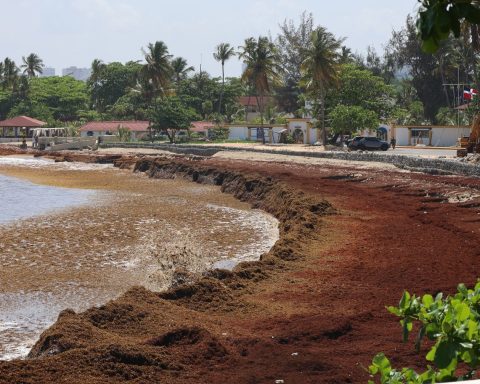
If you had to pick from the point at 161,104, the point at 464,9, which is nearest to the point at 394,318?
the point at 464,9

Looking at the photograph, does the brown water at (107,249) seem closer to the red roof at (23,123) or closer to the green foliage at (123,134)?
the green foliage at (123,134)

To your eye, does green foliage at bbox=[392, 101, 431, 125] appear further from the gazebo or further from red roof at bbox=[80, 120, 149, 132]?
the gazebo

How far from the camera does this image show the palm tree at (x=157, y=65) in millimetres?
90500

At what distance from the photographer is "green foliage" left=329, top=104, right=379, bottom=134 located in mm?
61562

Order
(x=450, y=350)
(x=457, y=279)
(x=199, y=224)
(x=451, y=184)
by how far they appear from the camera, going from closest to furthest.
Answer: (x=450, y=350), (x=457, y=279), (x=199, y=224), (x=451, y=184)

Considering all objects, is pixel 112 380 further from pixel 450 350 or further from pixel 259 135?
pixel 259 135

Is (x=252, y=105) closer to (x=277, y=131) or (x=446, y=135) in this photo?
(x=277, y=131)

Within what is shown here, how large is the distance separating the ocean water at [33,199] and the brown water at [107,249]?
1.06 meters

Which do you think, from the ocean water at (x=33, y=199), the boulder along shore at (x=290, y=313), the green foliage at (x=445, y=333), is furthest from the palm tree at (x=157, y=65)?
the green foliage at (x=445, y=333)

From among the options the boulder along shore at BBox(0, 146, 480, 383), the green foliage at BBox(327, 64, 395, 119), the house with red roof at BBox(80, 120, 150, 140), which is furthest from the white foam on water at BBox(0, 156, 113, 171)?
the boulder along shore at BBox(0, 146, 480, 383)

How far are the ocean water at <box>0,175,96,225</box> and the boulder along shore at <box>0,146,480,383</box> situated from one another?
11700mm

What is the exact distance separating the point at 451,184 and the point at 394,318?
71.8ft

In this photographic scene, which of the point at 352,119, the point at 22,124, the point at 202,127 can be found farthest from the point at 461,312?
the point at 22,124

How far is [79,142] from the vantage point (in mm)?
80125
